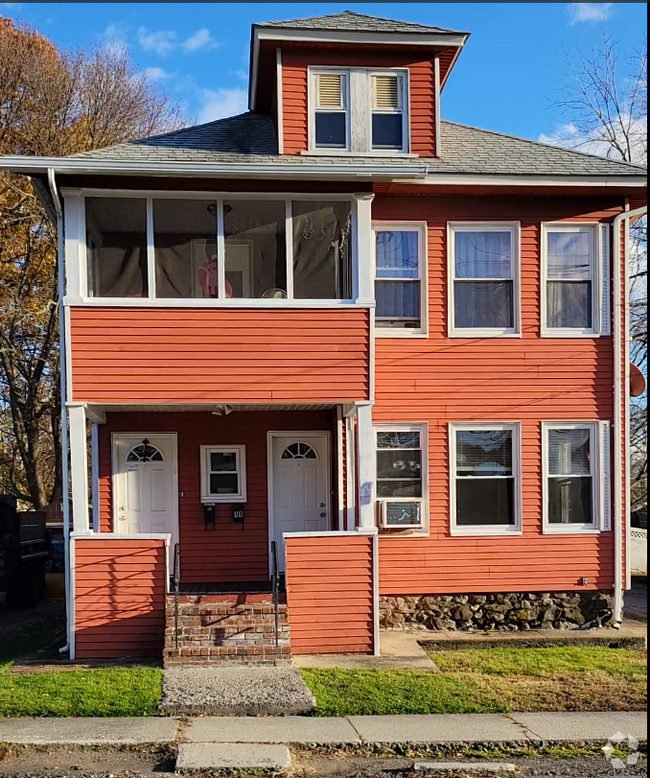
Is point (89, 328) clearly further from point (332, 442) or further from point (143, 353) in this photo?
point (332, 442)

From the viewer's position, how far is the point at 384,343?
1209 cm

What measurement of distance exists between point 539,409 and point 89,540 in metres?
6.54

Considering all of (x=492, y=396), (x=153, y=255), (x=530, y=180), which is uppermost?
(x=530, y=180)

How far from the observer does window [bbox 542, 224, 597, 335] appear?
1243 cm

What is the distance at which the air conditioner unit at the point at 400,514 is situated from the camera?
39.3ft

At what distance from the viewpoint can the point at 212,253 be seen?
1114 centimetres

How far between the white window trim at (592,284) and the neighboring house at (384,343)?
1.3 inches

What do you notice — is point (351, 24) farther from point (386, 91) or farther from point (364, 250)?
point (364, 250)

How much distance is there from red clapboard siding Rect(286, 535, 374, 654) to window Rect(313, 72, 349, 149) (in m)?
5.70

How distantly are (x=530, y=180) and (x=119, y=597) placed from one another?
7.82 meters

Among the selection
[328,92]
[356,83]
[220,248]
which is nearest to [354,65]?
[356,83]

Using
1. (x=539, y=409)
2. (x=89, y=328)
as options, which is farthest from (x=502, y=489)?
(x=89, y=328)

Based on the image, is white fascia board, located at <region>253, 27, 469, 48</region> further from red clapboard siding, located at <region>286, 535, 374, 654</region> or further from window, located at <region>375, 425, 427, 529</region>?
red clapboard siding, located at <region>286, 535, 374, 654</region>

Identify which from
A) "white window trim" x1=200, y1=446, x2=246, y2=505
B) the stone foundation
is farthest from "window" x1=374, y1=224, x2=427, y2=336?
the stone foundation
